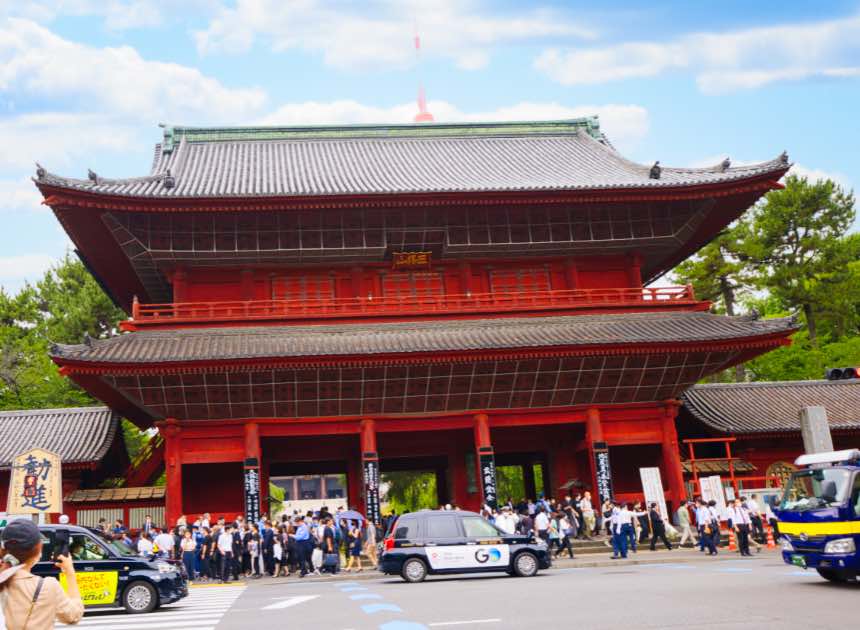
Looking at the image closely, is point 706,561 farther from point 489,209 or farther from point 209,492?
point 209,492

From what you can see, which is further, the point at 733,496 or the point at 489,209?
the point at 489,209

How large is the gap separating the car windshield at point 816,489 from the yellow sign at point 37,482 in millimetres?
20928

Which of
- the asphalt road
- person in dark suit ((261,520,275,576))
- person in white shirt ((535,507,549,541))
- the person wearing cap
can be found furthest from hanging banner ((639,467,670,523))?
the person wearing cap

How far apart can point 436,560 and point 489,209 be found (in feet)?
48.9

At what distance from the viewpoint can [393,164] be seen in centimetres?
3625

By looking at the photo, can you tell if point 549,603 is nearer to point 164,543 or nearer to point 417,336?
point 164,543

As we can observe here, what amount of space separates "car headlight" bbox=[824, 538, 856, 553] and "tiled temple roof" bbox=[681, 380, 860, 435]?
1713 centimetres

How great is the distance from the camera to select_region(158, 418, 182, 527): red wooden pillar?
87.5ft

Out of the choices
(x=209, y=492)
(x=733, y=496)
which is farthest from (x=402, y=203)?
(x=733, y=496)

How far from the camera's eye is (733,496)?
86.7ft

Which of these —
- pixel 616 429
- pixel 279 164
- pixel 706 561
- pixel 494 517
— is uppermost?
pixel 279 164

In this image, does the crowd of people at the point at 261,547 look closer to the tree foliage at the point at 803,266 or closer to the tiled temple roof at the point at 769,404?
the tiled temple roof at the point at 769,404

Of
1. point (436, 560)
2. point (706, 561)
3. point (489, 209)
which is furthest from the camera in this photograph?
point (489, 209)

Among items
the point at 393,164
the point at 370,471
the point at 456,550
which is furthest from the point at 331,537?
the point at 393,164
